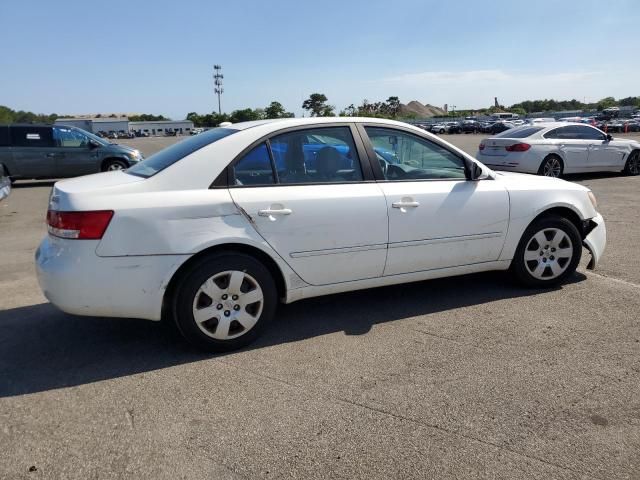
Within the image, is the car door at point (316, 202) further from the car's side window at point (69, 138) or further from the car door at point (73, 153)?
the car's side window at point (69, 138)

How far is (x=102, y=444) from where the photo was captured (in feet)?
8.59

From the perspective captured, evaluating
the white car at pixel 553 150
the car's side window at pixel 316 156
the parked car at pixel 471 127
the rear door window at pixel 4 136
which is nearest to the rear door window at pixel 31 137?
the rear door window at pixel 4 136

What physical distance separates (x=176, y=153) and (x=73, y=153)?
10.9m

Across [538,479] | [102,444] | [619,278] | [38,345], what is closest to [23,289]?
[38,345]

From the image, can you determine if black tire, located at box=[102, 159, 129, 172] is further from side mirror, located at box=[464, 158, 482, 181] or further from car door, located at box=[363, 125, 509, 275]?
side mirror, located at box=[464, 158, 482, 181]

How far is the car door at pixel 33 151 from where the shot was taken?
1293 centimetres

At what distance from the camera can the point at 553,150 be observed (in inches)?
464

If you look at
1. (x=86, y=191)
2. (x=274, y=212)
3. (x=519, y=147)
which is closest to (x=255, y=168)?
(x=274, y=212)

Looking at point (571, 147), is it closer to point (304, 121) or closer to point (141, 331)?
point (304, 121)

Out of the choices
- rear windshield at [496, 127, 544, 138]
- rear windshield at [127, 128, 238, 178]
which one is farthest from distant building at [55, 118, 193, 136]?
rear windshield at [127, 128, 238, 178]

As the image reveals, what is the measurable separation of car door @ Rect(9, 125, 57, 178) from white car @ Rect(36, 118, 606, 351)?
417 inches

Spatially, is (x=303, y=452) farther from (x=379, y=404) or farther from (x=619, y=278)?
(x=619, y=278)

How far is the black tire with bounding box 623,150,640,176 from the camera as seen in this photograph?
1335 centimetres

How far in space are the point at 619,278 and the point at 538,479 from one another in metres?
3.42
